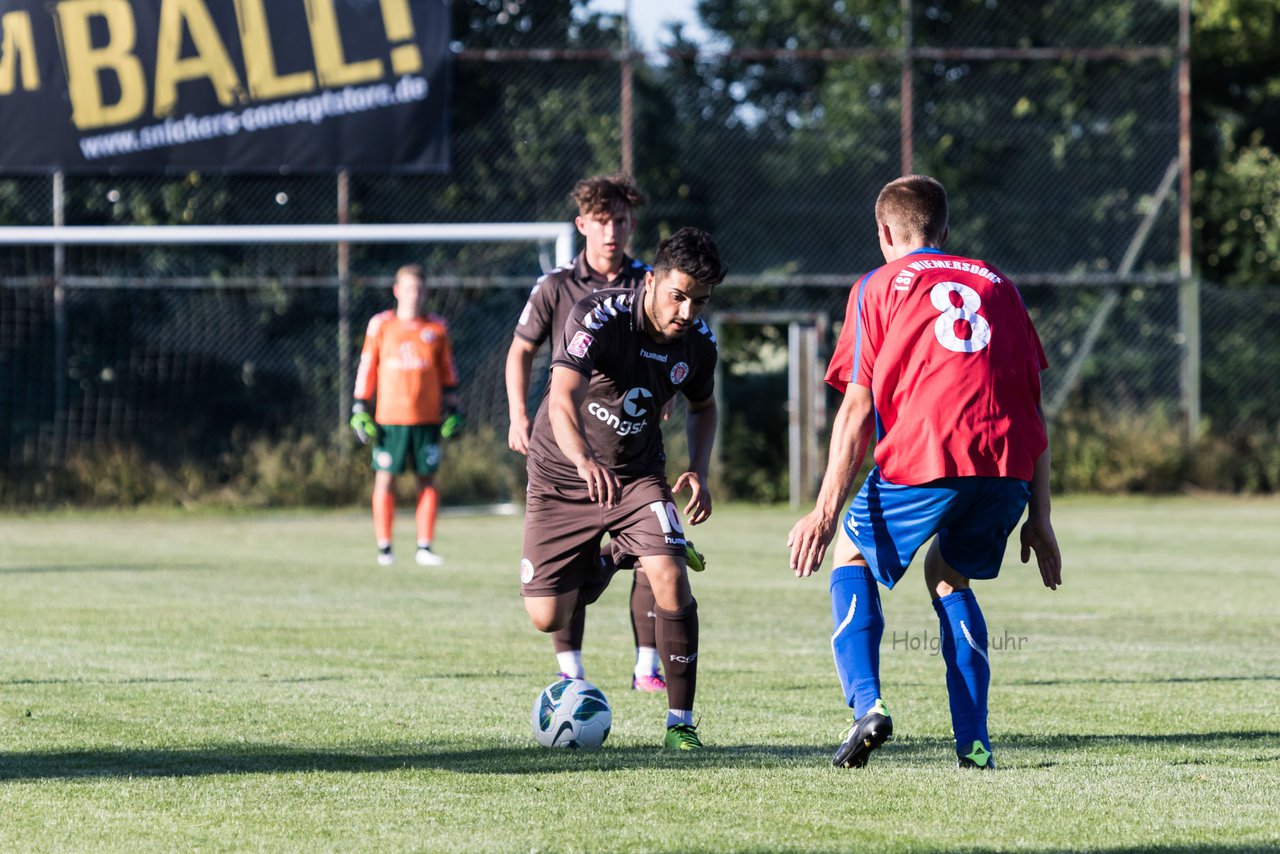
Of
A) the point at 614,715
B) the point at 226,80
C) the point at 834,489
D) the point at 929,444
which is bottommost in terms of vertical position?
the point at 614,715

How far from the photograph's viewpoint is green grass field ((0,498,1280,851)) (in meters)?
4.55

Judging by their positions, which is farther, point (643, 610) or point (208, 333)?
point (208, 333)

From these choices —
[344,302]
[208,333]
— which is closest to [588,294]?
[344,302]

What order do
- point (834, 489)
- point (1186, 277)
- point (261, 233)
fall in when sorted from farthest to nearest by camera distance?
point (1186, 277), point (261, 233), point (834, 489)

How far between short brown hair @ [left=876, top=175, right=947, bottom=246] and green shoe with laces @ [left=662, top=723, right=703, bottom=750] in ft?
5.64

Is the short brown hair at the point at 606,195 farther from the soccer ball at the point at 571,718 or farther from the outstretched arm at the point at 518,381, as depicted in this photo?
the soccer ball at the point at 571,718

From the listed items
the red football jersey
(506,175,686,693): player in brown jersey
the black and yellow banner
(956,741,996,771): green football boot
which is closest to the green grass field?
(956,741,996,771): green football boot

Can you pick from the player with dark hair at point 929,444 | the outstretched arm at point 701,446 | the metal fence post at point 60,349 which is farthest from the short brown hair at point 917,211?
the metal fence post at point 60,349

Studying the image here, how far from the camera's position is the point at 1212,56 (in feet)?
86.5

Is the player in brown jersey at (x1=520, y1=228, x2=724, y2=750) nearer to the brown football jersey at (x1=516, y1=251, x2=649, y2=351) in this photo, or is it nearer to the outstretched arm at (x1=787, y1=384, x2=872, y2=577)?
the outstretched arm at (x1=787, y1=384, x2=872, y2=577)

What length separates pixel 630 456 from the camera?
6406mm

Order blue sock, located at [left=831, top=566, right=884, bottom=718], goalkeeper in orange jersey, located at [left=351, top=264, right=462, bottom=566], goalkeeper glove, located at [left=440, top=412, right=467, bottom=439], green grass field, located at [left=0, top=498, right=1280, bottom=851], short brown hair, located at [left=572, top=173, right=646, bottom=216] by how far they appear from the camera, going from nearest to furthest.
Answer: green grass field, located at [left=0, top=498, right=1280, bottom=851]
blue sock, located at [left=831, top=566, right=884, bottom=718]
short brown hair, located at [left=572, top=173, right=646, bottom=216]
goalkeeper glove, located at [left=440, top=412, right=467, bottom=439]
goalkeeper in orange jersey, located at [left=351, top=264, right=462, bottom=566]

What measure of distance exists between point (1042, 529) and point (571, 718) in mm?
1618

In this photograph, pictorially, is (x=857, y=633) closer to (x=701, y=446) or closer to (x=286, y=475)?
(x=701, y=446)
